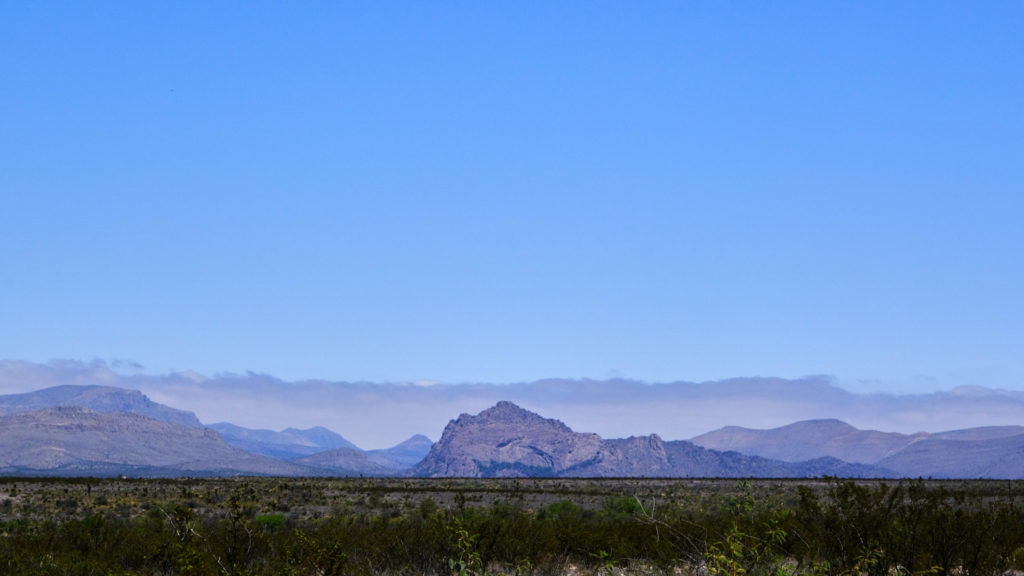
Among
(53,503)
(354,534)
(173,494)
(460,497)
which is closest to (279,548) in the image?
(354,534)

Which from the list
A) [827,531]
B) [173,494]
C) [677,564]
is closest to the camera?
[827,531]

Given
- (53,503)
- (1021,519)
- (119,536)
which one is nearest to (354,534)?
(119,536)

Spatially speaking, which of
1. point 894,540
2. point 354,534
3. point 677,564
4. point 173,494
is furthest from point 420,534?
point 173,494

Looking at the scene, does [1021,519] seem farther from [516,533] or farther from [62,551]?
[62,551]

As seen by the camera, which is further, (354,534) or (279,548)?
(354,534)

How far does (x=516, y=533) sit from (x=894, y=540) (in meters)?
10.1

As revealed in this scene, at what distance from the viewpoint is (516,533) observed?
23781 millimetres

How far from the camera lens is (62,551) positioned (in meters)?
20.5

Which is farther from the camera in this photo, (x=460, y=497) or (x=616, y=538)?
(x=460, y=497)

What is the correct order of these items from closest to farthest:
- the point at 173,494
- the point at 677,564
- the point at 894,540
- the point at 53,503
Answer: the point at 894,540
the point at 677,564
the point at 53,503
the point at 173,494

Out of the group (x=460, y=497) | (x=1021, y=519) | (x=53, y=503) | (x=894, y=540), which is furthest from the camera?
(x=53, y=503)

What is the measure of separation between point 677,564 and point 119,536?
1388 centimetres

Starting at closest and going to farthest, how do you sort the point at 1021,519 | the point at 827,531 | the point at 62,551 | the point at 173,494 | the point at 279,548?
the point at 827,531
the point at 62,551
the point at 279,548
the point at 1021,519
the point at 173,494

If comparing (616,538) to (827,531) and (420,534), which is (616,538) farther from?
(827,531)
